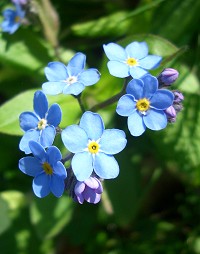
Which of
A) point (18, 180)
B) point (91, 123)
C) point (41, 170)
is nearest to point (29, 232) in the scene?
point (18, 180)

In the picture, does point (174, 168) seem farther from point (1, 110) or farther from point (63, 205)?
point (1, 110)

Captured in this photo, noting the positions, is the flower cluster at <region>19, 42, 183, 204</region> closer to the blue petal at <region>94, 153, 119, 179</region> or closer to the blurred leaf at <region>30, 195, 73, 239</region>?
the blue petal at <region>94, 153, 119, 179</region>

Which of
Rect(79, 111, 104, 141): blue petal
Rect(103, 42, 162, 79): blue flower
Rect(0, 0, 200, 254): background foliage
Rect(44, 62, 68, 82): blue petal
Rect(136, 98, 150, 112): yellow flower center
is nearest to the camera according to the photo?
Rect(79, 111, 104, 141): blue petal

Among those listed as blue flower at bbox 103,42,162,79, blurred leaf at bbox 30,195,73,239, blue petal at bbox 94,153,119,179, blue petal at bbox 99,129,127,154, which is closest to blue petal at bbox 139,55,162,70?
blue flower at bbox 103,42,162,79

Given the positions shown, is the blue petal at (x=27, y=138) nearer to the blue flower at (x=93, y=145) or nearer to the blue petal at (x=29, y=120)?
the blue petal at (x=29, y=120)

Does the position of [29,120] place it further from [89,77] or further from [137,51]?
[137,51]

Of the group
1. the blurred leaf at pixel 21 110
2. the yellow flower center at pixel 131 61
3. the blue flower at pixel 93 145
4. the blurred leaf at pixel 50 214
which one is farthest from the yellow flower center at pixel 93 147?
the blurred leaf at pixel 50 214
